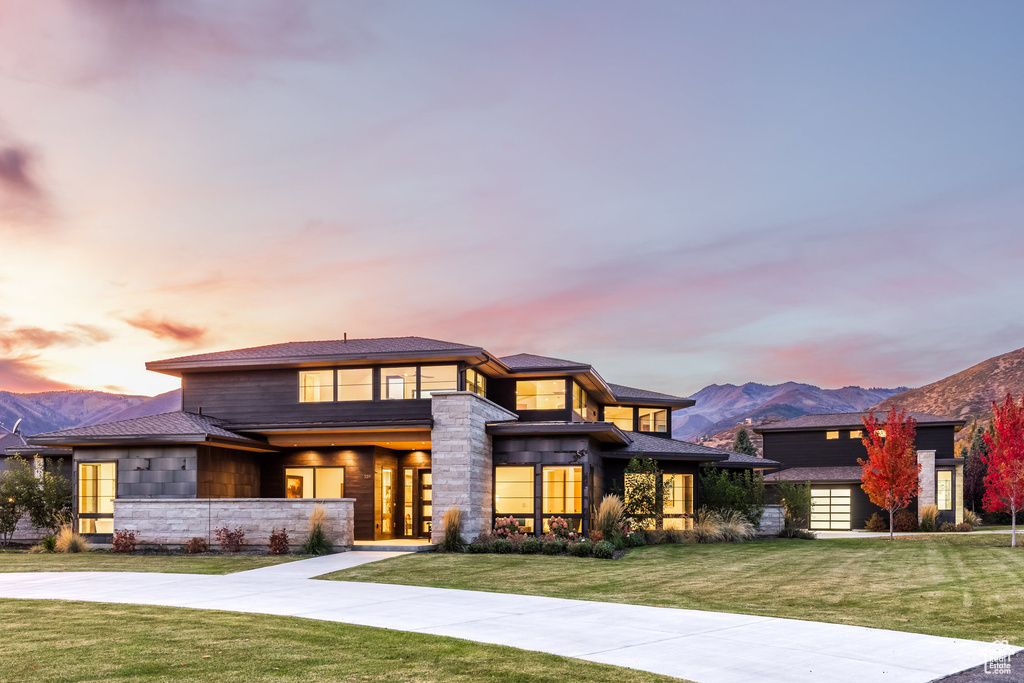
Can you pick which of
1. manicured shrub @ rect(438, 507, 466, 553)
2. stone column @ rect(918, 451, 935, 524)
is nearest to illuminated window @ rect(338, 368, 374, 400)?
manicured shrub @ rect(438, 507, 466, 553)

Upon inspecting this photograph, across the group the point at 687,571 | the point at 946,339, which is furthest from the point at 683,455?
the point at 946,339

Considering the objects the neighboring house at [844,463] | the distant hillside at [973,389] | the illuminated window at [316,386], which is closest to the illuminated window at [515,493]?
the illuminated window at [316,386]

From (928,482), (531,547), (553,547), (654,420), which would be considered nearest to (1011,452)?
(654,420)

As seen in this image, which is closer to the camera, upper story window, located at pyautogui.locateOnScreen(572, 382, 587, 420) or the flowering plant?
the flowering plant

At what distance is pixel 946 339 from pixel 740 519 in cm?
5027

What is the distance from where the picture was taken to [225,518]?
826 inches

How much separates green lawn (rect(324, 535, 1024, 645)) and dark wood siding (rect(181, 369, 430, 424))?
20.9 ft

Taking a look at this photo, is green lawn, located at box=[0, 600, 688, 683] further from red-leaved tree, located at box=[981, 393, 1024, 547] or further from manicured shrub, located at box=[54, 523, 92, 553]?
red-leaved tree, located at box=[981, 393, 1024, 547]

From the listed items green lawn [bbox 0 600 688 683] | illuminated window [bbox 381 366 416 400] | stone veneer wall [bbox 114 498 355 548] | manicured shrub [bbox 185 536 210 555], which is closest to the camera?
green lawn [bbox 0 600 688 683]

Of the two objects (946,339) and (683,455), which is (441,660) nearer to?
(683,455)

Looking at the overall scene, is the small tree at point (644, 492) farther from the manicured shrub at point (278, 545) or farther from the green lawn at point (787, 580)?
the manicured shrub at point (278, 545)

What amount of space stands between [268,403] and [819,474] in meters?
29.1

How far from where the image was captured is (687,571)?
16.8 metres

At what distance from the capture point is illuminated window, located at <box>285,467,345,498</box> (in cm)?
2495
